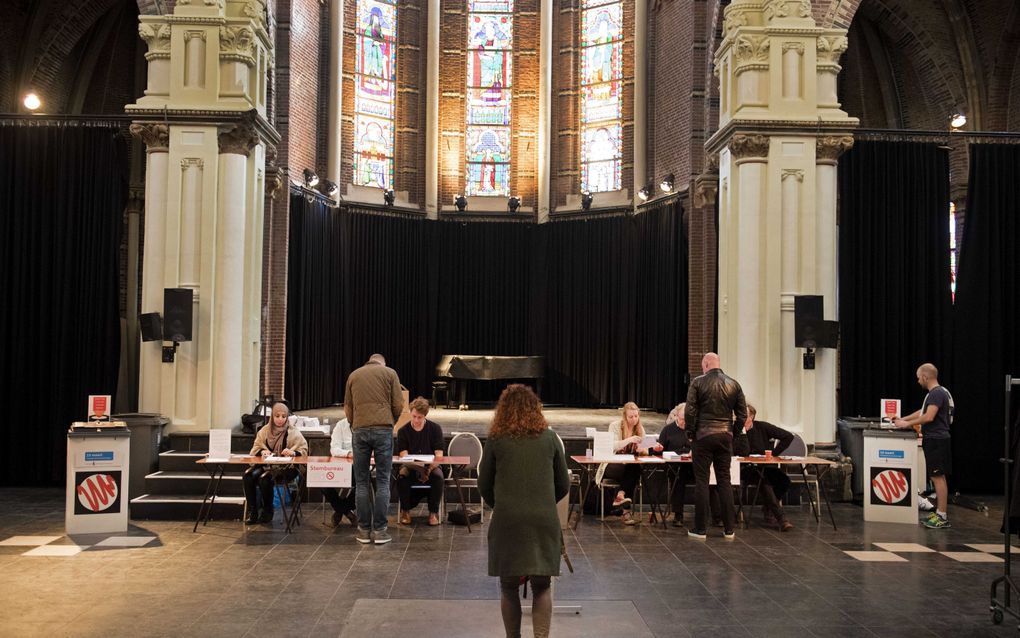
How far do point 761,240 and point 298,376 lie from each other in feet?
28.3

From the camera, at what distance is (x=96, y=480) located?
845 centimetres

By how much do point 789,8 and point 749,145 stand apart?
5.72 feet

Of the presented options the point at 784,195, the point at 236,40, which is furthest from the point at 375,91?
the point at 784,195

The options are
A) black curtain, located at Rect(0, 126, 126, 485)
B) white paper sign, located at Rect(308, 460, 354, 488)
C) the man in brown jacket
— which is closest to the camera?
the man in brown jacket

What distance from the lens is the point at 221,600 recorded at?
611cm

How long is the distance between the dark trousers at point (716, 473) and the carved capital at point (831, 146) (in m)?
4.64

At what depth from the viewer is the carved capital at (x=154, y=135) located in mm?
11023

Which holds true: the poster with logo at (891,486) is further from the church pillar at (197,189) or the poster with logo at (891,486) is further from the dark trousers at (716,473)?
the church pillar at (197,189)

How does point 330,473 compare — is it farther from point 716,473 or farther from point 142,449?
point 716,473

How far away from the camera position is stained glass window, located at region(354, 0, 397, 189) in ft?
63.9

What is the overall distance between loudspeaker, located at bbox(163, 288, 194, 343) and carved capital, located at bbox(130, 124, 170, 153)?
1769 millimetres

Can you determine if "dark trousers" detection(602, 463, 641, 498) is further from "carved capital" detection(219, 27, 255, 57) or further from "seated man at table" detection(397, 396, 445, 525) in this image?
"carved capital" detection(219, 27, 255, 57)

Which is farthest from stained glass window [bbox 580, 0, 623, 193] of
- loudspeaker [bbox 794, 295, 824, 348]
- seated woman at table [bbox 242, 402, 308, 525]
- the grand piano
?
seated woman at table [bbox 242, 402, 308, 525]

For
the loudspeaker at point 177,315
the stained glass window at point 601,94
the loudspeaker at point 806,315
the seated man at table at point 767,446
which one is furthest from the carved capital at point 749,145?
the stained glass window at point 601,94
